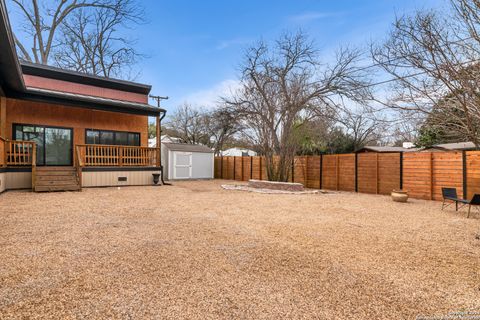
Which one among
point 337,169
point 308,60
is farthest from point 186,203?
point 308,60

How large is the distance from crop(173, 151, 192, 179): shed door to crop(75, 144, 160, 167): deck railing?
3.92m

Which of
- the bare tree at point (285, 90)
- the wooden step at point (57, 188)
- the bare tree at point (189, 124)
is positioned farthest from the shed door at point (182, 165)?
Answer: the bare tree at point (189, 124)

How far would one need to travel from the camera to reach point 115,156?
Result: 12016 millimetres

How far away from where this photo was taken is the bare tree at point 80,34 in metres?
17.2

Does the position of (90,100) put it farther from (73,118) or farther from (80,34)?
(80,34)

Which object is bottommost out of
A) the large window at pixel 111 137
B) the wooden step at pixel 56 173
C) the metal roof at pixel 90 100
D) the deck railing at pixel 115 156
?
the wooden step at pixel 56 173

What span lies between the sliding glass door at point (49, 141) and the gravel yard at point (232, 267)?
6449mm

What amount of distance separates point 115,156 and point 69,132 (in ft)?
7.20

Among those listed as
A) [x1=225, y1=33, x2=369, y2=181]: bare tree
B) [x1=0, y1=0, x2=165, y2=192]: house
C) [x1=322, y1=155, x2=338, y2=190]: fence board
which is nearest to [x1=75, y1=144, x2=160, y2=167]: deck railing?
[x1=0, y1=0, x2=165, y2=192]: house

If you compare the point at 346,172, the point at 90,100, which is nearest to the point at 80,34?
the point at 90,100

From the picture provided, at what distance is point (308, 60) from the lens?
13164 mm

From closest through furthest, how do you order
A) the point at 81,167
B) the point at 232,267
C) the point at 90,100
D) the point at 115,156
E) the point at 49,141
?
1. the point at 232,267
2. the point at 81,167
3. the point at 90,100
4. the point at 49,141
5. the point at 115,156

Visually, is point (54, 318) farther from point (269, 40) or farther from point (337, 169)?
point (269, 40)

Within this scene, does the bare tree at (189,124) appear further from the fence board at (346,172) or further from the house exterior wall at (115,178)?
the fence board at (346,172)
